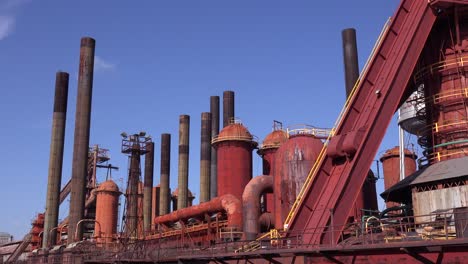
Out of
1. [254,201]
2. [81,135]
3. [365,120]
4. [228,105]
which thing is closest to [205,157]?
[228,105]

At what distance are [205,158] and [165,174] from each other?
9.59m

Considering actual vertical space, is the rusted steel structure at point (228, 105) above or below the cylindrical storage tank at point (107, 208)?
above

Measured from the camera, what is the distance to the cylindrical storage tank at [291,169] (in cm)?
2703

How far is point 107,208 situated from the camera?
54.4 metres

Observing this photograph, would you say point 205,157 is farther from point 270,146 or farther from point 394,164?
point 394,164

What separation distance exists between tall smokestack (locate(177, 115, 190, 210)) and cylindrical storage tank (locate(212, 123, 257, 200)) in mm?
21513

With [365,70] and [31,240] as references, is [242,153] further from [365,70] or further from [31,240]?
[31,240]

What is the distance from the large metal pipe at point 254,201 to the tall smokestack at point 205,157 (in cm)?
3088

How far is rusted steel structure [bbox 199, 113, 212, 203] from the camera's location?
62.1 m

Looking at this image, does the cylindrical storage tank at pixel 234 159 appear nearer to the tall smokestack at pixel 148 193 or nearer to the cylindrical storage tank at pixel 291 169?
the cylindrical storage tank at pixel 291 169

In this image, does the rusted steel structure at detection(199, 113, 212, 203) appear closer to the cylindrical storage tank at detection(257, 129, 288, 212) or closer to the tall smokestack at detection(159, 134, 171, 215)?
the tall smokestack at detection(159, 134, 171, 215)

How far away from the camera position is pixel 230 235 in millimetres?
31719

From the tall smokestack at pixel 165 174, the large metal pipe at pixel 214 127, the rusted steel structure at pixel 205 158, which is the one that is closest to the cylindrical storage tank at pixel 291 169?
the rusted steel structure at pixel 205 158

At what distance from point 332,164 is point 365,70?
5094 mm
